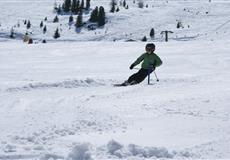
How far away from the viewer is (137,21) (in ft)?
333

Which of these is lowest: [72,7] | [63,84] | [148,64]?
[72,7]

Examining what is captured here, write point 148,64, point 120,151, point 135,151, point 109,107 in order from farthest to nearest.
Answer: point 148,64 → point 109,107 → point 135,151 → point 120,151

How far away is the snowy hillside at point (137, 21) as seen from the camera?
8931cm

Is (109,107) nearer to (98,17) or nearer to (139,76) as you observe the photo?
(139,76)

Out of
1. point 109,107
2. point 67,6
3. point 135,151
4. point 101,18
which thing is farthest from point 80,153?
point 67,6

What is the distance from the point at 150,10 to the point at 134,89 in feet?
308

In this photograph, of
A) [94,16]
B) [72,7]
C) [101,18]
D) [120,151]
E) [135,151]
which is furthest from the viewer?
[72,7]

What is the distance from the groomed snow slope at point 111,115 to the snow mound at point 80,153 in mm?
13

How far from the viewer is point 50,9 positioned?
400 feet

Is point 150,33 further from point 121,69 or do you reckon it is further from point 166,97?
point 166,97

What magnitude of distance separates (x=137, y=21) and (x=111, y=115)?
92.0 m

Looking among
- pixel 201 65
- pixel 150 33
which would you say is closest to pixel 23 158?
pixel 201 65

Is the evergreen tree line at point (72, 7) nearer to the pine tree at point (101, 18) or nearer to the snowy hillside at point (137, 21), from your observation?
the snowy hillside at point (137, 21)

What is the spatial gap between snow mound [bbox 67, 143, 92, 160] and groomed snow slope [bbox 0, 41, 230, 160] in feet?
0.04
